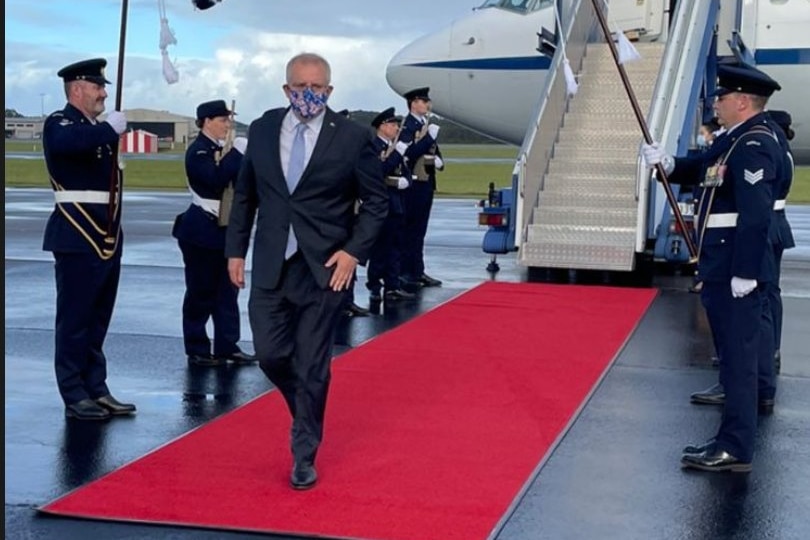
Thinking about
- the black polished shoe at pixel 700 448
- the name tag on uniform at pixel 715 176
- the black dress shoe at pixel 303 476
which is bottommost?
the black dress shoe at pixel 303 476

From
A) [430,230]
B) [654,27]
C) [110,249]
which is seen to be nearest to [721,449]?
[110,249]

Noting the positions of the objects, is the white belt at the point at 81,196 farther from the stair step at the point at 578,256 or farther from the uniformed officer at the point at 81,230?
the stair step at the point at 578,256


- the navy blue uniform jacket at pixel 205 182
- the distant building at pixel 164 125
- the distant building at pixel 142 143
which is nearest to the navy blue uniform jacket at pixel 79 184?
the navy blue uniform jacket at pixel 205 182

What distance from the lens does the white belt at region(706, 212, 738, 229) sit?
509 cm

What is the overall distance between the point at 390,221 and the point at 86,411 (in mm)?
4652

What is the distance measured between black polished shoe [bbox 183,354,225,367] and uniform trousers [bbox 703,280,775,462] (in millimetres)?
3417

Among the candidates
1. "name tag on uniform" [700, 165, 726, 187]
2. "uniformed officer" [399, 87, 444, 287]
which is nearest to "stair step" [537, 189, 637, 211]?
"uniformed officer" [399, 87, 444, 287]

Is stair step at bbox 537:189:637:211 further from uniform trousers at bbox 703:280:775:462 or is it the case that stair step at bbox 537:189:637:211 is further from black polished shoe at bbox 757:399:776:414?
uniform trousers at bbox 703:280:775:462

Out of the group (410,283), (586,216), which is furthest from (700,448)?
(586,216)

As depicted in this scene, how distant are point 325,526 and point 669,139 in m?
8.12

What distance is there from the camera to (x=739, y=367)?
16.6 feet

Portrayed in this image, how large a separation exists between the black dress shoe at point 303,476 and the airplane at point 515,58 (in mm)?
10390

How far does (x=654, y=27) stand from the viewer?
565 inches

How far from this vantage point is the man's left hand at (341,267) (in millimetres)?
4680
